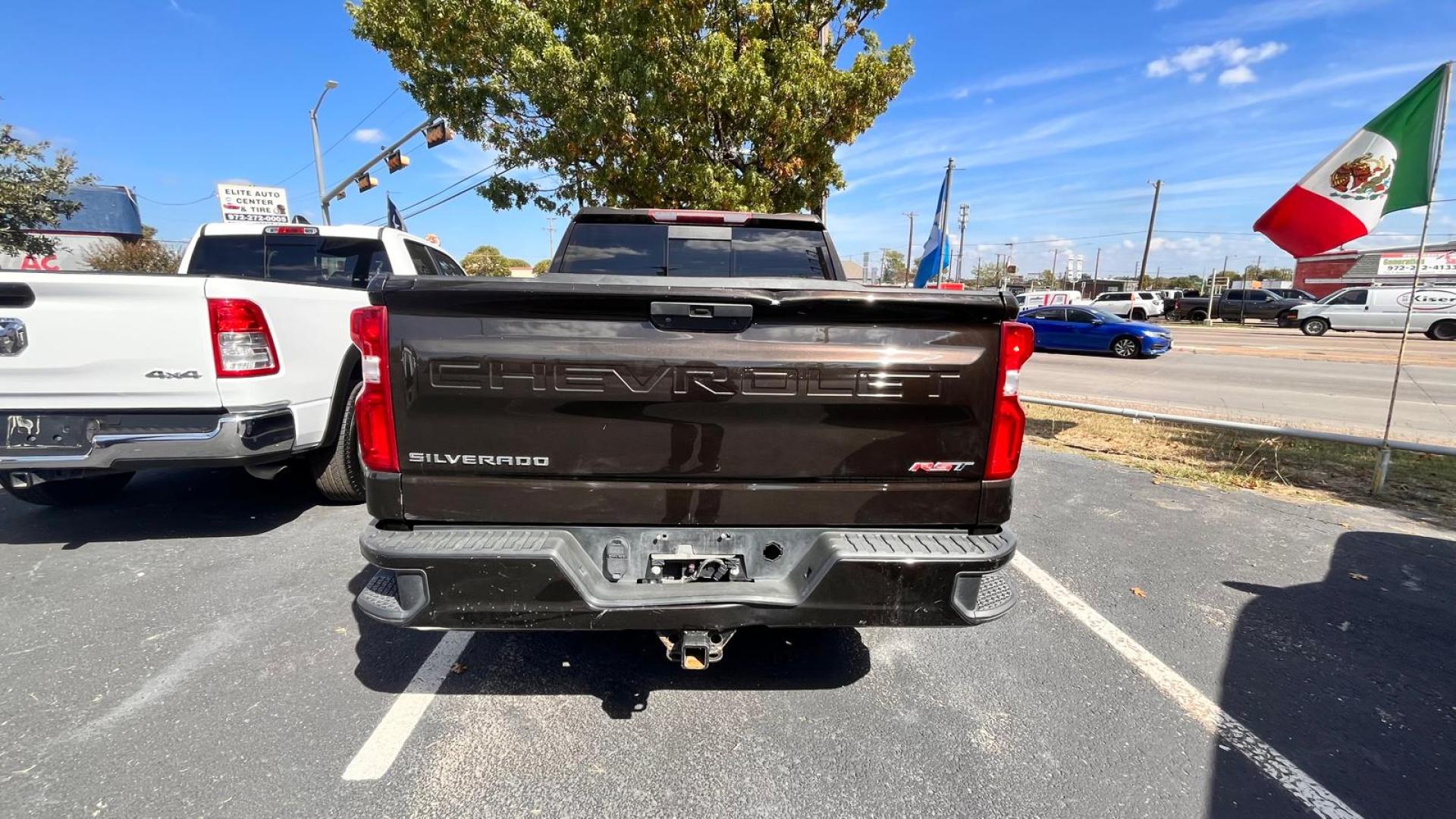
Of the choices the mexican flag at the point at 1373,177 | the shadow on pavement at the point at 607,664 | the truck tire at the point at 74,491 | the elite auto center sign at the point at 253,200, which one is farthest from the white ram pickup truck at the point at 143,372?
the elite auto center sign at the point at 253,200

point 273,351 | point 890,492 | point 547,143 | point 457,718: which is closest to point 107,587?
point 273,351

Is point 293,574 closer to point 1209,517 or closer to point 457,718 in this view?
point 457,718

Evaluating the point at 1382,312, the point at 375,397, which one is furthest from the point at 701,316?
the point at 1382,312

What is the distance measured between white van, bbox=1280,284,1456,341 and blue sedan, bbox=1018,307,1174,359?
44.9ft

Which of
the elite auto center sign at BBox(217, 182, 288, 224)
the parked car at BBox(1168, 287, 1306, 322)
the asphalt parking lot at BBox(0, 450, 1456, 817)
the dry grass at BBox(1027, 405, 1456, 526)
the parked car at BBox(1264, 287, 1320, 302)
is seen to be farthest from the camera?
the parked car at BBox(1264, 287, 1320, 302)

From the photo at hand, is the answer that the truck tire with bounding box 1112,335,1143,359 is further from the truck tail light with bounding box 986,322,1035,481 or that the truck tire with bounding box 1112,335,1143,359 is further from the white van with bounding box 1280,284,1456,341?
the truck tail light with bounding box 986,322,1035,481

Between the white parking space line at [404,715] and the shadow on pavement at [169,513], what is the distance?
2.33 metres

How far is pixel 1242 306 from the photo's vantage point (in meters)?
36.5

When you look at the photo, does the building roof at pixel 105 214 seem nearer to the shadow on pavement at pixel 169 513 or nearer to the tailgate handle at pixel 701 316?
the shadow on pavement at pixel 169 513

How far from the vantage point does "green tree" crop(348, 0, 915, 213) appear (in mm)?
8312

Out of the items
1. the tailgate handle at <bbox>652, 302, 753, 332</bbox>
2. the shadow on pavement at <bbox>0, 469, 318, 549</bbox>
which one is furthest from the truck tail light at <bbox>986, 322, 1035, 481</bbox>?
the shadow on pavement at <bbox>0, 469, 318, 549</bbox>

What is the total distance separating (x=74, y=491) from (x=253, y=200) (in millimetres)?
32330

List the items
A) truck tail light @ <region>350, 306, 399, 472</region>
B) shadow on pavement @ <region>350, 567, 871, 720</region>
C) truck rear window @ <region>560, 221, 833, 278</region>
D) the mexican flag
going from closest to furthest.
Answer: truck tail light @ <region>350, 306, 399, 472</region>
shadow on pavement @ <region>350, 567, 871, 720</region>
truck rear window @ <region>560, 221, 833, 278</region>
the mexican flag

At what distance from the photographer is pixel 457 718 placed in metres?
2.50
